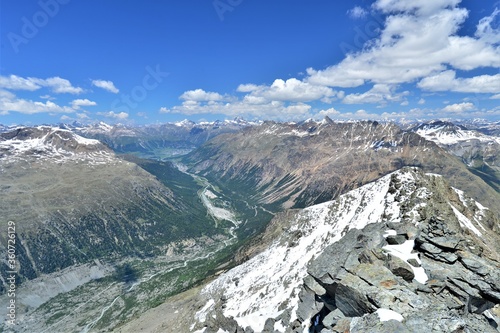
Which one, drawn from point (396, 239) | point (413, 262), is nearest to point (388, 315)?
point (413, 262)

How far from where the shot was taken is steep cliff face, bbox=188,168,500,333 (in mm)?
31609

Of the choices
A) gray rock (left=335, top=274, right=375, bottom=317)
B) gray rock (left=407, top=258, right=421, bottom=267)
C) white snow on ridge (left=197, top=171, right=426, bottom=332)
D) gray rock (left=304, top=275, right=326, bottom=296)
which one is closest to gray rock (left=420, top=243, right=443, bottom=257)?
gray rock (left=407, top=258, right=421, bottom=267)

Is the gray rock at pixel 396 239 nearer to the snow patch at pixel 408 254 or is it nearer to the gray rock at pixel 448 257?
the snow patch at pixel 408 254

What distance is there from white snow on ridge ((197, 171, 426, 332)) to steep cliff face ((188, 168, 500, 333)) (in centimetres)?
46

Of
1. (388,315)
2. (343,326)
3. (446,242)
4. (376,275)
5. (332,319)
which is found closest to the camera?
(388,315)

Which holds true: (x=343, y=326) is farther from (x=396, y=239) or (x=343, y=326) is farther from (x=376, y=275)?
(x=396, y=239)

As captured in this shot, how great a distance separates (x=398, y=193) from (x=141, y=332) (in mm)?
120627

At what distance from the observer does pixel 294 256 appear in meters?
104

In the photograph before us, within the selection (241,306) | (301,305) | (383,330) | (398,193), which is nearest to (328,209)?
(398,193)

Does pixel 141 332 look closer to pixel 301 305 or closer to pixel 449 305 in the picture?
pixel 301 305

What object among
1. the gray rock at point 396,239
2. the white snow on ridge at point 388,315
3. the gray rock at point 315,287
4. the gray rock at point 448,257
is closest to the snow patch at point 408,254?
the gray rock at point 396,239

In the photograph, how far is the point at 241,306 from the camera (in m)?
89.9

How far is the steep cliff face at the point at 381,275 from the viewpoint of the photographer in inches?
1244

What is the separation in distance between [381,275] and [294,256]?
68863mm
